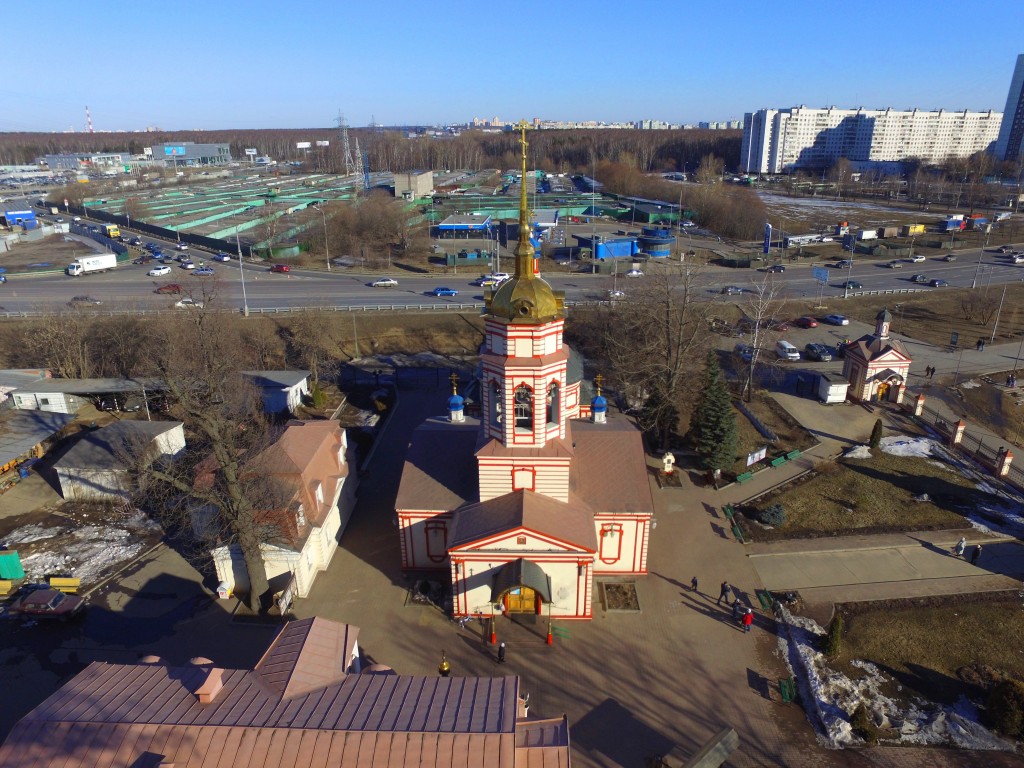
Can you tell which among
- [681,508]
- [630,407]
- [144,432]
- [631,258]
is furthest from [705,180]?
[144,432]

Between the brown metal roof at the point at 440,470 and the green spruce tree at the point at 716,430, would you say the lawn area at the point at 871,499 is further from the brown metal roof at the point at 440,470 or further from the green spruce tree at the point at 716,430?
the brown metal roof at the point at 440,470

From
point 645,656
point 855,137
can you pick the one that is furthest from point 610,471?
point 855,137

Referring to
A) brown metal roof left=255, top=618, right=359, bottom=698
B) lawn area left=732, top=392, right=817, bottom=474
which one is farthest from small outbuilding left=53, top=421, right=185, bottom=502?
lawn area left=732, top=392, right=817, bottom=474

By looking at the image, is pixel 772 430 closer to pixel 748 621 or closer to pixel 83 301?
pixel 748 621

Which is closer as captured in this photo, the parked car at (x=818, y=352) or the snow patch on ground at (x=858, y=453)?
the snow patch on ground at (x=858, y=453)

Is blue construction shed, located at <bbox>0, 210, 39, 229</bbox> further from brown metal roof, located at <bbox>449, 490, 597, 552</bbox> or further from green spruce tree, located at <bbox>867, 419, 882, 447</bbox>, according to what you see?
green spruce tree, located at <bbox>867, 419, 882, 447</bbox>

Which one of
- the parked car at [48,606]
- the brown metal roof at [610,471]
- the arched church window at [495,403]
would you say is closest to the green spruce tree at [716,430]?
the brown metal roof at [610,471]
